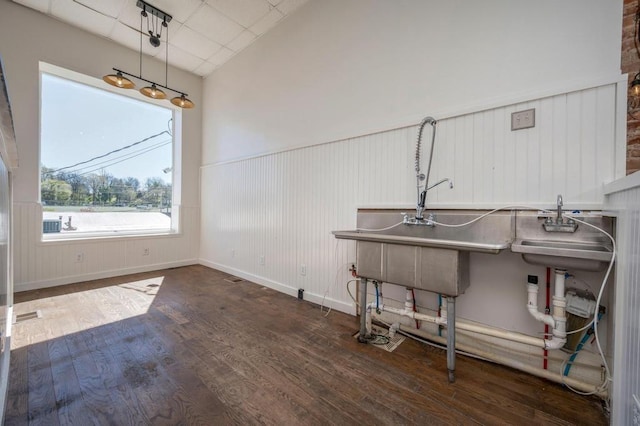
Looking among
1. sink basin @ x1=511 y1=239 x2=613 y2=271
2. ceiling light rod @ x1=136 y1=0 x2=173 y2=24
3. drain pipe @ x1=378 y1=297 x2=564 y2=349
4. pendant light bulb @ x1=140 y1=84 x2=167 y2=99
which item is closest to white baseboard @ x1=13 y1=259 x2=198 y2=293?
pendant light bulb @ x1=140 y1=84 x2=167 y2=99

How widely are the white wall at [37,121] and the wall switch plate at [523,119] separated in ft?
16.6

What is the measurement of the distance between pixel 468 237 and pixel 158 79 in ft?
16.9

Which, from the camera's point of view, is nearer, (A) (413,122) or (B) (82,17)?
(A) (413,122)

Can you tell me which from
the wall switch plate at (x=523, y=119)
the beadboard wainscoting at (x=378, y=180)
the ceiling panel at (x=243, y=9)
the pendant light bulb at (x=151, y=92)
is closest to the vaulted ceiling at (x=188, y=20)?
the ceiling panel at (x=243, y=9)

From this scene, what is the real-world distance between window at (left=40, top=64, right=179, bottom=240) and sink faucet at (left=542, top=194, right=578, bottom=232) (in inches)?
206

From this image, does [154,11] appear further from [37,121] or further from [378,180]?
[378,180]

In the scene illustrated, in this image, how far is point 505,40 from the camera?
1.84 m

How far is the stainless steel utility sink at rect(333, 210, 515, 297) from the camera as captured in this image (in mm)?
1639

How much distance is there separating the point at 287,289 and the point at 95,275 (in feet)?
9.64

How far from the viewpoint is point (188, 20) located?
135 inches

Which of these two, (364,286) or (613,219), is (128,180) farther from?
(613,219)

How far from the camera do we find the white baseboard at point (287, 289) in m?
2.71

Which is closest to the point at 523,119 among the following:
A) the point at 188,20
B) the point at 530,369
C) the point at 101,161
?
the point at 530,369

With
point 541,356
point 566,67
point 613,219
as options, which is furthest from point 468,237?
point 566,67
